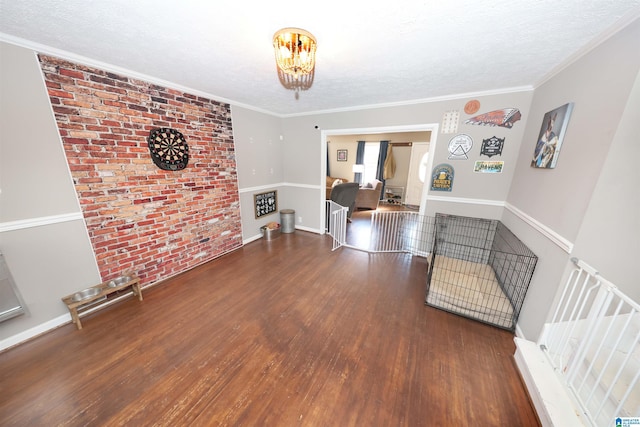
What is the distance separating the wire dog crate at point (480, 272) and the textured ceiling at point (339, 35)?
65.9 inches

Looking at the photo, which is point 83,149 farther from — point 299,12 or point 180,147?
point 299,12

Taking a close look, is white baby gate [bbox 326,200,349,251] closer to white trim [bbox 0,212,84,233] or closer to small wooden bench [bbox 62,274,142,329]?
small wooden bench [bbox 62,274,142,329]

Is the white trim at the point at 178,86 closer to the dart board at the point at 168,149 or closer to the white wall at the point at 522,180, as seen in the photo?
the white wall at the point at 522,180

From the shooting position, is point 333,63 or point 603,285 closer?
point 603,285

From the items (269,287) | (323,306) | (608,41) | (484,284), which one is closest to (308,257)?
(269,287)

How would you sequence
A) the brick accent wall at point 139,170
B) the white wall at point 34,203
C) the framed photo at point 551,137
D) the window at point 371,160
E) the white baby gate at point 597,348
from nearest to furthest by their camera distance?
the white baby gate at point 597,348 → the white wall at point 34,203 → the framed photo at point 551,137 → the brick accent wall at point 139,170 → the window at point 371,160

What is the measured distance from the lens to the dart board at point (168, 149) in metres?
2.44

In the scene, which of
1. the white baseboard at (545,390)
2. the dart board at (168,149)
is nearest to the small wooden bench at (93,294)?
the dart board at (168,149)

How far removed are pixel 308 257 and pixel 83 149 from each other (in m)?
2.91

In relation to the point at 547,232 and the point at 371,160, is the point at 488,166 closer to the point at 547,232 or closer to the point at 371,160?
the point at 547,232

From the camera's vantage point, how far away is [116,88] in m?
2.11

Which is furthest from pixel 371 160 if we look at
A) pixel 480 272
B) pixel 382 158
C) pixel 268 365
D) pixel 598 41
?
pixel 268 365

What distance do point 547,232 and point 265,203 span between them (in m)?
3.99

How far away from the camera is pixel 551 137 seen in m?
1.88
